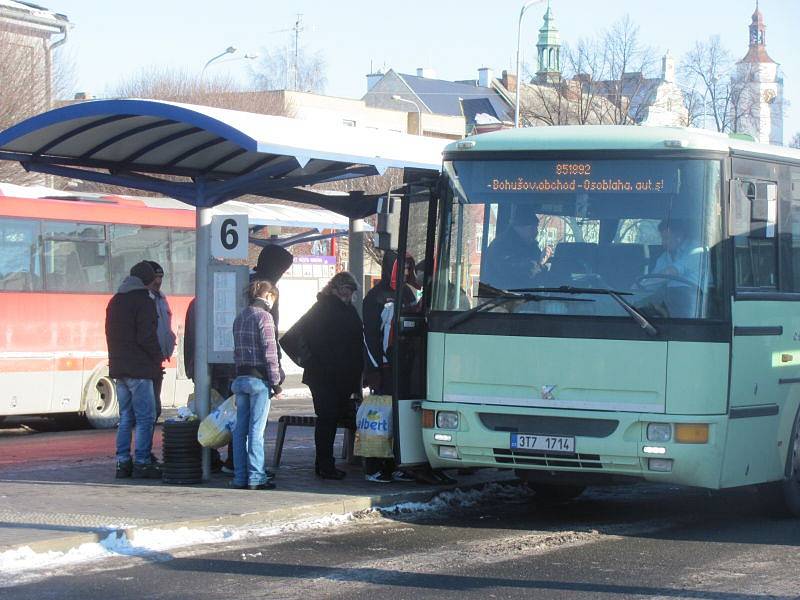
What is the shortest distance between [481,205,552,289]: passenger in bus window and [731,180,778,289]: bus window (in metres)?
1.45

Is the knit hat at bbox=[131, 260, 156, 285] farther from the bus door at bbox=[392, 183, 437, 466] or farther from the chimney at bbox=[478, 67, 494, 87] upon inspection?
the chimney at bbox=[478, 67, 494, 87]

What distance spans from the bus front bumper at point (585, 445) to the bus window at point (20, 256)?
1008cm

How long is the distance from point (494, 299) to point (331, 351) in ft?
→ 7.29

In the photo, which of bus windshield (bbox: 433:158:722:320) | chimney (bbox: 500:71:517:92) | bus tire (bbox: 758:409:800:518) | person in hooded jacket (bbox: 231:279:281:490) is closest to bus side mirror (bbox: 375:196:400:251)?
bus windshield (bbox: 433:158:722:320)

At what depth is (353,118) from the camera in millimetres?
68375

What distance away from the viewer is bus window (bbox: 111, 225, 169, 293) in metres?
20.4

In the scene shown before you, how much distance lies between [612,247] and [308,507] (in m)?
3.12

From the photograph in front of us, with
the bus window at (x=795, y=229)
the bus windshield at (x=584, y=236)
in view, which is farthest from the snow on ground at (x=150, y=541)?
the bus window at (x=795, y=229)

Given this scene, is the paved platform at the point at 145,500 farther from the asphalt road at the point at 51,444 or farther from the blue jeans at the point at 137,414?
the asphalt road at the point at 51,444

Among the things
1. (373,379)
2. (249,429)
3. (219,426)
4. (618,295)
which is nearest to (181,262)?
(373,379)

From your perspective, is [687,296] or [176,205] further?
[176,205]

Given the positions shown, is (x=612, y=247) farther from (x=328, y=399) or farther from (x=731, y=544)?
(x=328, y=399)

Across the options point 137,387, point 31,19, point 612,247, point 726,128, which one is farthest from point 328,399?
point 726,128

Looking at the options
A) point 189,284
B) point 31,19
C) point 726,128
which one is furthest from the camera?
point 726,128
